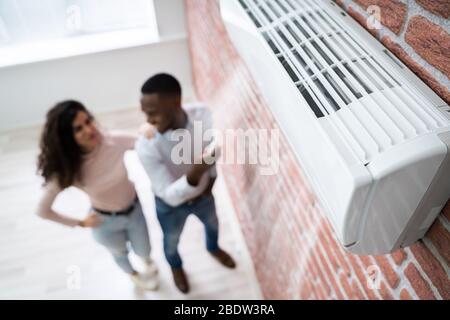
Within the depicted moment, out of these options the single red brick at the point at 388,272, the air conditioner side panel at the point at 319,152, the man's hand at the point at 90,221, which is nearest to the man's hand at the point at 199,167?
the man's hand at the point at 90,221

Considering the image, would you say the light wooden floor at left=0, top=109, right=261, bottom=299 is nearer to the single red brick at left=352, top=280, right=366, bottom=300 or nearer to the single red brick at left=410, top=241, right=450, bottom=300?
the single red brick at left=352, top=280, right=366, bottom=300

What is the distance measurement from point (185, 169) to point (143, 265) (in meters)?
0.84

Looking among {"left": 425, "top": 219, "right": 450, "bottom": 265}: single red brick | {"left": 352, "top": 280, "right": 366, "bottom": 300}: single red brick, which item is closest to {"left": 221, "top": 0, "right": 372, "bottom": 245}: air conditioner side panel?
{"left": 425, "top": 219, "right": 450, "bottom": 265}: single red brick

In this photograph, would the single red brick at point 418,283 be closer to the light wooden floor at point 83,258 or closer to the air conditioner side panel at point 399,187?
the air conditioner side panel at point 399,187

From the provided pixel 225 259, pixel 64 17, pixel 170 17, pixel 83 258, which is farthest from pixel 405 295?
pixel 64 17

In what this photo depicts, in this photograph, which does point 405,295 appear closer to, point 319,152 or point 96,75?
point 319,152

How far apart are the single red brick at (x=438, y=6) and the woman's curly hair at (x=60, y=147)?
1200 millimetres

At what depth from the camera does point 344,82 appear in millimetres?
547

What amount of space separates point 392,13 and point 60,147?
3.90 feet

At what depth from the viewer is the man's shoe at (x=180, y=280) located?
6.32 ft

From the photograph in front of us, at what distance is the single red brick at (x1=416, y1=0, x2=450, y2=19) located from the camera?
0.43 metres

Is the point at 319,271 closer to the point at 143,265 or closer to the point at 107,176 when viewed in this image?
the point at 107,176

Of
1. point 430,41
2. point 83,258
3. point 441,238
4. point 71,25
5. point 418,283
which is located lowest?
point 83,258

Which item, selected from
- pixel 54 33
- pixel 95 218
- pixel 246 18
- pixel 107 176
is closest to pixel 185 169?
pixel 107 176
